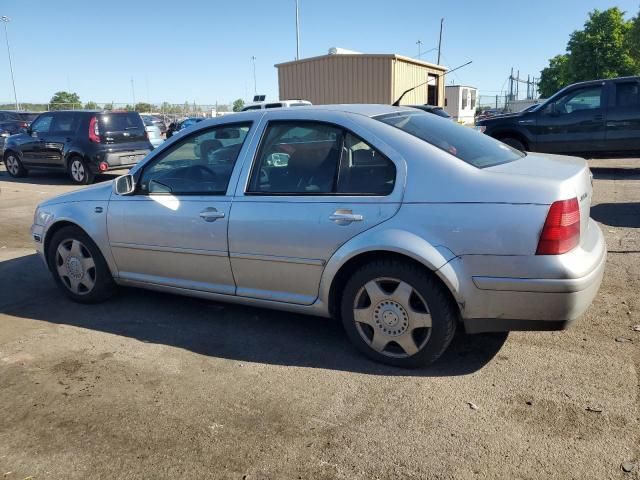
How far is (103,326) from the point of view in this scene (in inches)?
166

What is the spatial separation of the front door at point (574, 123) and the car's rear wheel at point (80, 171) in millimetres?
10193

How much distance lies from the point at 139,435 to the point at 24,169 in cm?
1381

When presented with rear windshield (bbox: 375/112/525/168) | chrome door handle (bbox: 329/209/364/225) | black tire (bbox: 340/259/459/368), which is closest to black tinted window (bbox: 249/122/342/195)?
chrome door handle (bbox: 329/209/364/225)

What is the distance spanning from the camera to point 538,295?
9.43 feet

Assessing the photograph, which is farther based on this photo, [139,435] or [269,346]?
[269,346]

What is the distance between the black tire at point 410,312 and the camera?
3086 mm

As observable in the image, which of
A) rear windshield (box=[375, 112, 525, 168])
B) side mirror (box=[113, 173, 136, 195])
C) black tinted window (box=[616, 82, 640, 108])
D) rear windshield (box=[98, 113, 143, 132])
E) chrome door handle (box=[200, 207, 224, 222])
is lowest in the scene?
chrome door handle (box=[200, 207, 224, 222])

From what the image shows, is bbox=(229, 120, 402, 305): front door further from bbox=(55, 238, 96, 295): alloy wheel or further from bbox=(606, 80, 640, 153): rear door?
bbox=(606, 80, 640, 153): rear door

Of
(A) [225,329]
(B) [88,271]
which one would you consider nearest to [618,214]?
(A) [225,329]

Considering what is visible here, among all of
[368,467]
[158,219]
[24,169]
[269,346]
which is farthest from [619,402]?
[24,169]

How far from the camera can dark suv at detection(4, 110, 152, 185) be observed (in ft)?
40.6

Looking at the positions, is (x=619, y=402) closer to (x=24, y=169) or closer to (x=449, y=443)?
(x=449, y=443)

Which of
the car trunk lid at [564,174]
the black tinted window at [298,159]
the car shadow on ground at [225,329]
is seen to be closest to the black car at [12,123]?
the car shadow on ground at [225,329]

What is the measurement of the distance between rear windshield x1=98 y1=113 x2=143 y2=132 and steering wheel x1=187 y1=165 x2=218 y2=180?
31.2 ft
